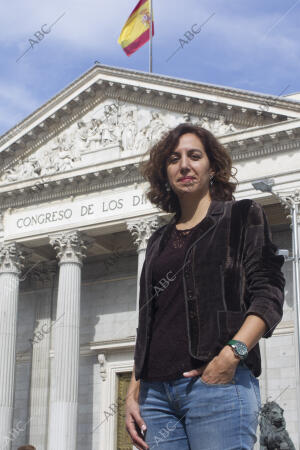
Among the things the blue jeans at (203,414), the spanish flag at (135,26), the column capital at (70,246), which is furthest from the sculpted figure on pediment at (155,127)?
the blue jeans at (203,414)

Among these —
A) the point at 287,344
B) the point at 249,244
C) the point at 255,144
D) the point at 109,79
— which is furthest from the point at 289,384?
the point at 249,244

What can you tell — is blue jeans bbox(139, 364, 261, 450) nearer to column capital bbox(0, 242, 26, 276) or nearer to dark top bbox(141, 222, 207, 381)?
dark top bbox(141, 222, 207, 381)

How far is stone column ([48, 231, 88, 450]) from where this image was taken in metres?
27.5

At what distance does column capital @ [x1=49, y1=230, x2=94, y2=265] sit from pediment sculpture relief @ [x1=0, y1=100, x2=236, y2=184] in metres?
2.54

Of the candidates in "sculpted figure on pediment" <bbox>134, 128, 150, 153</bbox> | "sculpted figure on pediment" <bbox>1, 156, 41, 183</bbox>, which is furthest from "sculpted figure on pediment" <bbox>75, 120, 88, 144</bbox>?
"sculpted figure on pediment" <bbox>134, 128, 150, 153</bbox>

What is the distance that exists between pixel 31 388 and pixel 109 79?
40.7ft

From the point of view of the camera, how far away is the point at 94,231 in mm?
29625

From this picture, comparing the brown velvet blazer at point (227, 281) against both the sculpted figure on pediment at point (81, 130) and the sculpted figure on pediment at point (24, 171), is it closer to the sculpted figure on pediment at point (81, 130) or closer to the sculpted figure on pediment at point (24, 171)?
the sculpted figure on pediment at point (81, 130)

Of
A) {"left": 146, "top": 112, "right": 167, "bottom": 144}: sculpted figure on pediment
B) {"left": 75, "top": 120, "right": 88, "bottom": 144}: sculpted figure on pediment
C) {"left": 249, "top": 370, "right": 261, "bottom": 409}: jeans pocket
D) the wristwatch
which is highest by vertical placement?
{"left": 75, "top": 120, "right": 88, "bottom": 144}: sculpted figure on pediment

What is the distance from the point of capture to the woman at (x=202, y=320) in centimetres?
362

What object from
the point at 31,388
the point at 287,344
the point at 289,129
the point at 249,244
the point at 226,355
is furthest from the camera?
the point at 31,388

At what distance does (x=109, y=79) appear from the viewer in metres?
30.9

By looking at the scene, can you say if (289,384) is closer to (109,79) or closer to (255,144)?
(255,144)

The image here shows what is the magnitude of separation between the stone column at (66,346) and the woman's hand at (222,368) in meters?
24.7
